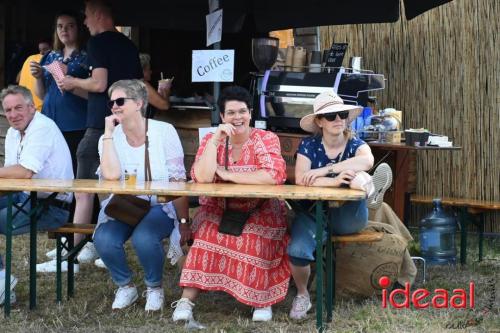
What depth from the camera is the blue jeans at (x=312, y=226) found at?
5.05 meters

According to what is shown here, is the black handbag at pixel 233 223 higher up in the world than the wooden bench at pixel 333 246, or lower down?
higher up

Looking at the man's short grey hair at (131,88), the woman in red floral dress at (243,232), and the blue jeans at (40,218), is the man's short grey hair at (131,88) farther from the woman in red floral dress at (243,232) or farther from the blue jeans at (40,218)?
the blue jeans at (40,218)

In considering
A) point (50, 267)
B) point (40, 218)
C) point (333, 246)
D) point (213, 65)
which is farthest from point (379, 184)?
point (50, 267)

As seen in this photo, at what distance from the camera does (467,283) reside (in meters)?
6.14

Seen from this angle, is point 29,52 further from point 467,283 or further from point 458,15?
point 467,283

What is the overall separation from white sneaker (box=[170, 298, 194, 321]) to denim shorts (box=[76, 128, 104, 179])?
1580 millimetres

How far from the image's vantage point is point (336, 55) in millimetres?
7570

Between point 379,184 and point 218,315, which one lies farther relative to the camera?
point 379,184

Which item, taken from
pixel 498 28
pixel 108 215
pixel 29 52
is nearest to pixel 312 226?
pixel 108 215

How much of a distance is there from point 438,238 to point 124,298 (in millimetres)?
2698

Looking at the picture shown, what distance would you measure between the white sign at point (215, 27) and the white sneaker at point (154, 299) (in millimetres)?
1814

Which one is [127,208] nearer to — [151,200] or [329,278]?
[151,200]

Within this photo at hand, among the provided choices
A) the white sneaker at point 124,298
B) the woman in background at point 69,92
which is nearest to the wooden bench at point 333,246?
the white sneaker at point 124,298

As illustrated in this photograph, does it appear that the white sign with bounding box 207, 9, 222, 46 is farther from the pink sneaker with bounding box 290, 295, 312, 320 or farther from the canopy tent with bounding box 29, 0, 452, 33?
the pink sneaker with bounding box 290, 295, 312, 320
